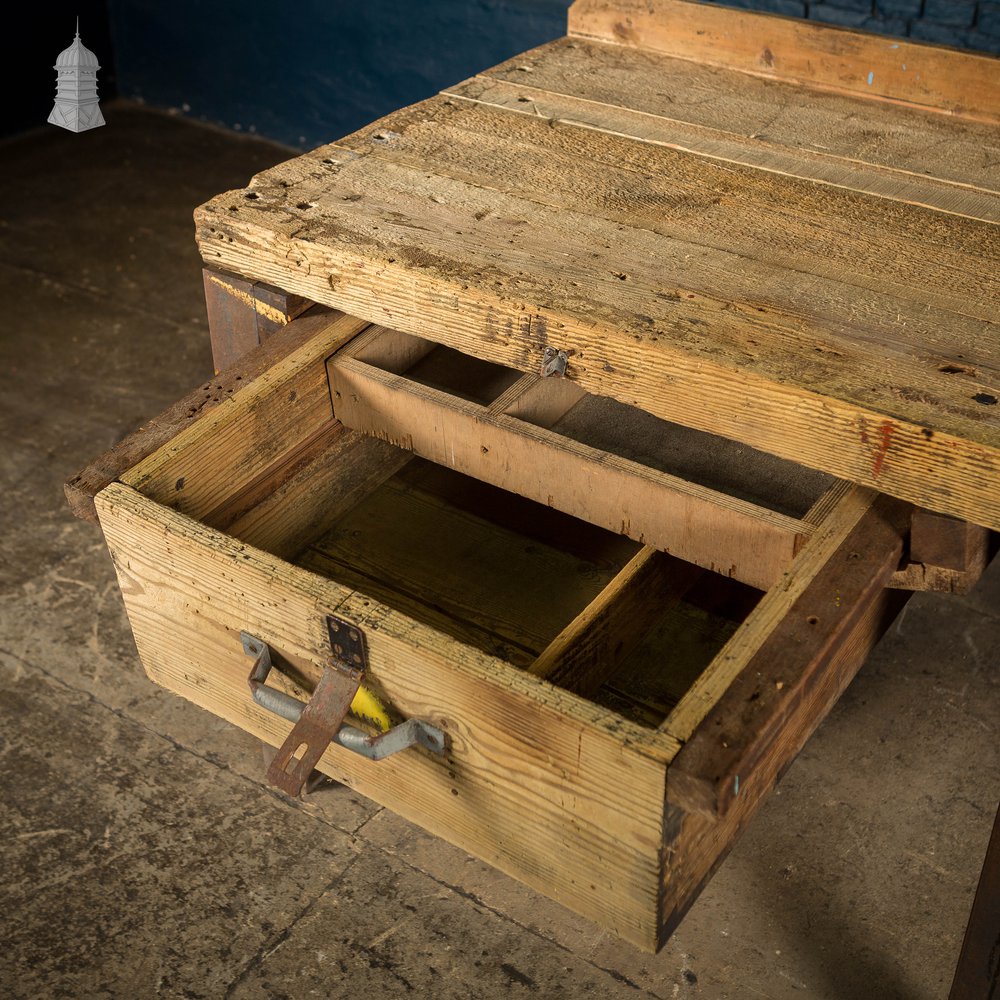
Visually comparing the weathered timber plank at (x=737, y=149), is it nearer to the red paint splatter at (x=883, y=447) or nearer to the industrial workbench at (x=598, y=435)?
the industrial workbench at (x=598, y=435)

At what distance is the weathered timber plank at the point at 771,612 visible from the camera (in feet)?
3.78

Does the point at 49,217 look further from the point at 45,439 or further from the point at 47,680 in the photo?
the point at 47,680

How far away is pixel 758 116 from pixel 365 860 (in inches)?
51.4

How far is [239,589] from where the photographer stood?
4.43ft

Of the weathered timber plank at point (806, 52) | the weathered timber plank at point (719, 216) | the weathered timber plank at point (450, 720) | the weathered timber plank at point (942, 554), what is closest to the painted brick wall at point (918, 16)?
the weathered timber plank at point (806, 52)

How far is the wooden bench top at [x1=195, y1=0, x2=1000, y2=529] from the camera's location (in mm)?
1316

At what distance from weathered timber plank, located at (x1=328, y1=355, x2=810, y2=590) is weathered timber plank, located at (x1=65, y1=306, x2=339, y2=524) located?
7cm

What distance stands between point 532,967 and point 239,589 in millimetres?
780

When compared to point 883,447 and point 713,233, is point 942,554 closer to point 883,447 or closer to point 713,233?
point 883,447

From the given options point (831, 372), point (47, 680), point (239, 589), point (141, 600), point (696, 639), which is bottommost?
point (47, 680)

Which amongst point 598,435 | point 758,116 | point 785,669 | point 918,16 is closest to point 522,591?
point 598,435

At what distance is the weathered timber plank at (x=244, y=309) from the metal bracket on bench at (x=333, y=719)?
540mm

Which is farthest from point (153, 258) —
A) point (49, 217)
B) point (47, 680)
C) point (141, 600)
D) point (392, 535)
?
point (141, 600)

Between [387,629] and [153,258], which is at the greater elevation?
[387,629]
